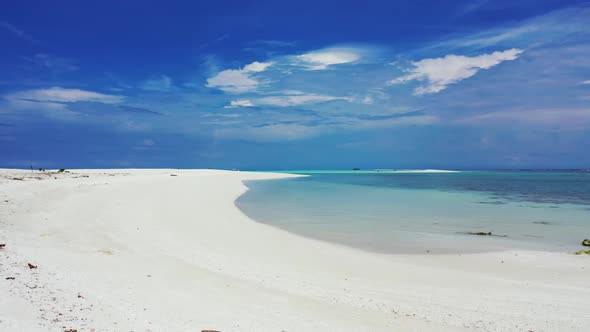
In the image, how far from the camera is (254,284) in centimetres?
630

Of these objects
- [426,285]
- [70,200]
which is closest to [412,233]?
[426,285]

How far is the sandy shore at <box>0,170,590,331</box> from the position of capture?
454cm

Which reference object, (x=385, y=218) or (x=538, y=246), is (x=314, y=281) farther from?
(x=385, y=218)

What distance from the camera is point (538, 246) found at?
10.7 metres

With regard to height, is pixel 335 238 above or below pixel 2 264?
below

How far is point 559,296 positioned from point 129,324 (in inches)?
273

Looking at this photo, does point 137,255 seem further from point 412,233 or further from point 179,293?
point 412,233

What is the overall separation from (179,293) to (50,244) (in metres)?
4.38

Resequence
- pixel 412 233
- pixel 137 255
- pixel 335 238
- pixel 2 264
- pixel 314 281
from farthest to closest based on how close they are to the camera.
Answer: pixel 412 233, pixel 335 238, pixel 137 255, pixel 314 281, pixel 2 264

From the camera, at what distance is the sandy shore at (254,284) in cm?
454

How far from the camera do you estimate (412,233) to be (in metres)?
12.6

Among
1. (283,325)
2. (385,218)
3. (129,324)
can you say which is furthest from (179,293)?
(385,218)

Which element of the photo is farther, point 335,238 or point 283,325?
point 335,238

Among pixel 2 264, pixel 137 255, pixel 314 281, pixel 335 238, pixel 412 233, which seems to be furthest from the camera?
pixel 412 233
